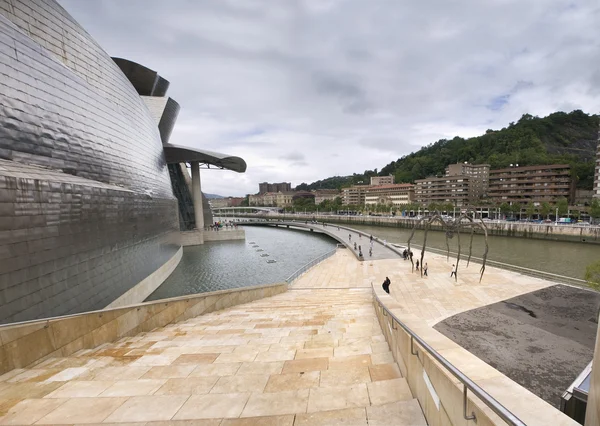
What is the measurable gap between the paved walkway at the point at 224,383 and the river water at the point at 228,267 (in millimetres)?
13864

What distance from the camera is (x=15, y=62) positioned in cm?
977

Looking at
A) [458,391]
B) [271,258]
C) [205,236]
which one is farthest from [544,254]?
[205,236]

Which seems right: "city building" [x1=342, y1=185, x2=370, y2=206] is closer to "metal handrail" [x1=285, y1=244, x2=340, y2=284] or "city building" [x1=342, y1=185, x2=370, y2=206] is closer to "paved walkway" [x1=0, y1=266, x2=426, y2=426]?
"metal handrail" [x1=285, y1=244, x2=340, y2=284]

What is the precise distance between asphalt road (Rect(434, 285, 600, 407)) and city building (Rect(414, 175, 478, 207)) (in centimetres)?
7098

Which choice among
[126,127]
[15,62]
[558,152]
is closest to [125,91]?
[126,127]

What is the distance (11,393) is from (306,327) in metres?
5.54

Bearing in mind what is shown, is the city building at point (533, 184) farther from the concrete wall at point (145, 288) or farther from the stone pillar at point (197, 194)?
the concrete wall at point (145, 288)

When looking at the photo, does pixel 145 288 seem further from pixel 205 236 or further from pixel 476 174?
pixel 476 174

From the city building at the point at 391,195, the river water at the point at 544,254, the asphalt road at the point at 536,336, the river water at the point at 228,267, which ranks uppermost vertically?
the city building at the point at 391,195

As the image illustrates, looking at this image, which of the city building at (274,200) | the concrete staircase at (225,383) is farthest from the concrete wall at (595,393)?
the city building at (274,200)

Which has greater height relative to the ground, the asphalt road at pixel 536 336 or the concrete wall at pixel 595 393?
the concrete wall at pixel 595 393

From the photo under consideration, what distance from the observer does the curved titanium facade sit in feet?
26.3

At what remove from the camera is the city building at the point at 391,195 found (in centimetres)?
9725

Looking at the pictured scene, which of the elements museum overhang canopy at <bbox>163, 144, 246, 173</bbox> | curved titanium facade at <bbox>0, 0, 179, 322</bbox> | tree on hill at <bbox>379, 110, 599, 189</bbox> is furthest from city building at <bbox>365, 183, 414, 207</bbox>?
curved titanium facade at <bbox>0, 0, 179, 322</bbox>
